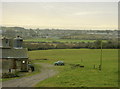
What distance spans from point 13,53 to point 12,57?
1.03 meters

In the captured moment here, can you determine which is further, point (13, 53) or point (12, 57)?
point (13, 53)

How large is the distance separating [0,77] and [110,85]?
574 inches

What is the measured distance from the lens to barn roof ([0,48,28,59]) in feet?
115

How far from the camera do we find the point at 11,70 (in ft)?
110

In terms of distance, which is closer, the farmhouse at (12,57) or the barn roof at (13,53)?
the farmhouse at (12,57)

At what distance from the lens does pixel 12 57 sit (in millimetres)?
34969

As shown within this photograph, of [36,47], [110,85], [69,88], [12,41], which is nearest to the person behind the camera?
[69,88]

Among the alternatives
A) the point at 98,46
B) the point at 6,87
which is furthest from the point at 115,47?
the point at 6,87

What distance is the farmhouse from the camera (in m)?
34.4

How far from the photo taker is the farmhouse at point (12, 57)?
3444 centimetres

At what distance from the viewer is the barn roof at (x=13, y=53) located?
115ft

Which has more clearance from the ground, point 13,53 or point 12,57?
point 13,53

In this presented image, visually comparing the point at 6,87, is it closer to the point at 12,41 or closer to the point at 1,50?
the point at 1,50

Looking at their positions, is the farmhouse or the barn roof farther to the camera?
the barn roof
